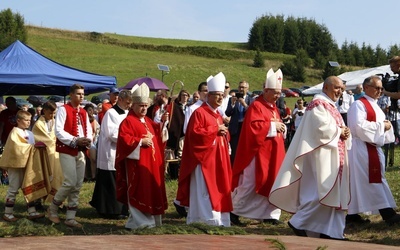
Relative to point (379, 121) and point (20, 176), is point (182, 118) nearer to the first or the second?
point (20, 176)

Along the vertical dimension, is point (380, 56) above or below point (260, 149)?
above

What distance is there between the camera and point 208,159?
935 cm

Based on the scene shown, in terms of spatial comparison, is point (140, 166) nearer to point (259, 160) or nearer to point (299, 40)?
point (259, 160)

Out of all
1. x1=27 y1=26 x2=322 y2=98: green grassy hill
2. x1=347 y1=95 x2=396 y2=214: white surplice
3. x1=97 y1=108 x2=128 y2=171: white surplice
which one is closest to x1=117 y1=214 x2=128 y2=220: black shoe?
x1=97 y1=108 x2=128 y2=171: white surplice

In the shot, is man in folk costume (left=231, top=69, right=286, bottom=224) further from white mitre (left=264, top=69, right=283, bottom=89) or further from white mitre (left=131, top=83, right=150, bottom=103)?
white mitre (left=131, top=83, right=150, bottom=103)

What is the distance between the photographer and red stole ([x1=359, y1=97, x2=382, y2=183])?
9086mm

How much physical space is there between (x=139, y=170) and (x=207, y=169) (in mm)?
824

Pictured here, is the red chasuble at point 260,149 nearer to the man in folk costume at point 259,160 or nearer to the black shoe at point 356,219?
the man in folk costume at point 259,160

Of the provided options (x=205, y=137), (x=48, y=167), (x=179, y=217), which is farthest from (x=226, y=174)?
(x=48, y=167)

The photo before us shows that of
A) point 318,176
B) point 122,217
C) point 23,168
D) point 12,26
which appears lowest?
point 122,217

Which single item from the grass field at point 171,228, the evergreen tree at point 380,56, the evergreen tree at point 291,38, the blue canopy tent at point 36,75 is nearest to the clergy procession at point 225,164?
the grass field at point 171,228

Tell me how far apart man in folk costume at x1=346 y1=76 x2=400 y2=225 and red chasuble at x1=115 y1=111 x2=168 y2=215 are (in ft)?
7.67

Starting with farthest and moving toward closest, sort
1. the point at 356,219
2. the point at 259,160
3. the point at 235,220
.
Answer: the point at 235,220, the point at 259,160, the point at 356,219

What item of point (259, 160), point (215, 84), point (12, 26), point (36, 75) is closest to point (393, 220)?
point (259, 160)
